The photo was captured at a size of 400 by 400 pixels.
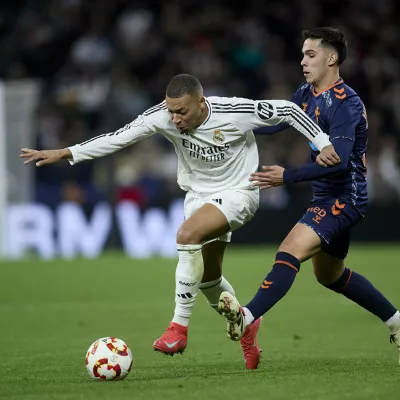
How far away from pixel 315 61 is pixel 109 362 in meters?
2.43

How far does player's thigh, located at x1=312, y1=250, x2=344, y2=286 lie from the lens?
6570 mm

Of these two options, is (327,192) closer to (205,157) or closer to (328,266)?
(328,266)

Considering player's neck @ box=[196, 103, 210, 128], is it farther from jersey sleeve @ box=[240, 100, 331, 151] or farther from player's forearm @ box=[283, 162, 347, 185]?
player's forearm @ box=[283, 162, 347, 185]

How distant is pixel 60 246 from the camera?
17156mm

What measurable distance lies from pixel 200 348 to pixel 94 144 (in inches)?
77.4

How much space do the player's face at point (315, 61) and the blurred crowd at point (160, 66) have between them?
10496mm

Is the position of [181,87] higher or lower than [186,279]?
higher

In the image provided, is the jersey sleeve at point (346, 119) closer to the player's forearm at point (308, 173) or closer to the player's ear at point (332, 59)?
the player's forearm at point (308, 173)

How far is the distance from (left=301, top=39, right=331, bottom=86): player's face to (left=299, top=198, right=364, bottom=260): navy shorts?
836 mm

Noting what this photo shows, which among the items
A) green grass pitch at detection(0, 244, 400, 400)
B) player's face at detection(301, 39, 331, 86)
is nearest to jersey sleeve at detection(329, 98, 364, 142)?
player's face at detection(301, 39, 331, 86)

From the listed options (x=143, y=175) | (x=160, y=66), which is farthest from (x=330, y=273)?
(x=160, y=66)

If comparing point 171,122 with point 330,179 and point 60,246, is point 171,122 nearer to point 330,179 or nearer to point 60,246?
point 330,179

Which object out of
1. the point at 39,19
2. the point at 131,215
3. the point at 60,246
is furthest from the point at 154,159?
the point at 39,19

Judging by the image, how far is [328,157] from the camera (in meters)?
6.04
